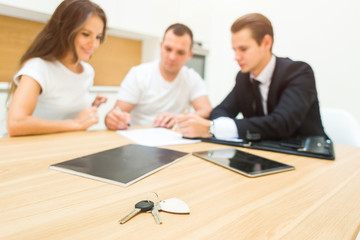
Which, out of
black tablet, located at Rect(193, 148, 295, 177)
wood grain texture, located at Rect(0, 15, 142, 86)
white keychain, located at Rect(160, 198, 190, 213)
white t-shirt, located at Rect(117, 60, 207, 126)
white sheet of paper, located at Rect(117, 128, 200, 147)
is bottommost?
white sheet of paper, located at Rect(117, 128, 200, 147)

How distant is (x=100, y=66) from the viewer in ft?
7.27

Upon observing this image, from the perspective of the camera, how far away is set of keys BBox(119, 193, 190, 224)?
414 millimetres

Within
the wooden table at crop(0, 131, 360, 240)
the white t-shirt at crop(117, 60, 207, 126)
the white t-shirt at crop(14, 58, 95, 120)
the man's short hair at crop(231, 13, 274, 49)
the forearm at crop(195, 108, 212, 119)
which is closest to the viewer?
the wooden table at crop(0, 131, 360, 240)

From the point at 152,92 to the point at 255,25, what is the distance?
2.69 feet

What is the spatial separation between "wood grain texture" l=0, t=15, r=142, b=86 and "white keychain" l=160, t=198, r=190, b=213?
3.64 feet

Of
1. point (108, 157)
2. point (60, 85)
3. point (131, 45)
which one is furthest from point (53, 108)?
point (131, 45)

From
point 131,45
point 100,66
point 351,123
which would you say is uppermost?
point 131,45

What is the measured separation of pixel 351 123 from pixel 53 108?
1.59 meters

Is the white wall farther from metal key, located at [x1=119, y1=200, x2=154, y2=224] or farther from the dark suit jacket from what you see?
metal key, located at [x1=119, y1=200, x2=154, y2=224]

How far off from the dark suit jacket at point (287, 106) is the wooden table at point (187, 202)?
342mm

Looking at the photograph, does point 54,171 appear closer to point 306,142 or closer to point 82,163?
point 82,163

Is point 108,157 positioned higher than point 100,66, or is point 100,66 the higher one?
point 100,66

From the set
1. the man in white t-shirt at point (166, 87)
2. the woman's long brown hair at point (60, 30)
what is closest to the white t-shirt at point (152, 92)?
the man in white t-shirt at point (166, 87)

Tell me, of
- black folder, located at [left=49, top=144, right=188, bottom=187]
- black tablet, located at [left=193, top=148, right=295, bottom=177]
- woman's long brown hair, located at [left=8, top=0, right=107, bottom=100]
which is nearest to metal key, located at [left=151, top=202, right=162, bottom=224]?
black folder, located at [left=49, top=144, right=188, bottom=187]
